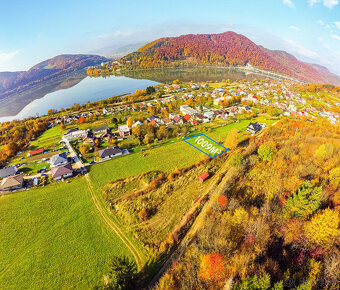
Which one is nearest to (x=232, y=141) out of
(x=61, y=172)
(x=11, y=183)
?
(x=61, y=172)

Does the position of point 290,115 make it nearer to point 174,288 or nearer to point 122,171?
point 122,171

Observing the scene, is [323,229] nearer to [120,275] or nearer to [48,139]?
[120,275]

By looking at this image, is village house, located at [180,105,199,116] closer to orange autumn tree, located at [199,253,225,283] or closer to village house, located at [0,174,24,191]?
village house, located at [0,174,24,191]

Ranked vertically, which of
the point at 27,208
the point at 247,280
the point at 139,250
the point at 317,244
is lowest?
the point at 139,250

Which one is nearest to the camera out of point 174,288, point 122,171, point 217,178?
point 174,288

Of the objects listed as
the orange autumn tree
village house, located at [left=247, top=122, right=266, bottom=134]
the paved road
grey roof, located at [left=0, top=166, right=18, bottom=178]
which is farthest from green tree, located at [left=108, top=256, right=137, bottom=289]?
village house, located at [left=247, top=122, right=266, bottom=134]

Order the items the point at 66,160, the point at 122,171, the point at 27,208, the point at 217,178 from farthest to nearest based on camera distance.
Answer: the point at 66,160 < the point at 122,171 < the point at 217,178 < the point at 27,208

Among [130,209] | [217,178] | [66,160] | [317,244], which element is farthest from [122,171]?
[317,244]

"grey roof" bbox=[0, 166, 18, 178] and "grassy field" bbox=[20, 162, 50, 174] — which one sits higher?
"grey roof" bbox=[0, 166, 18, 178]
